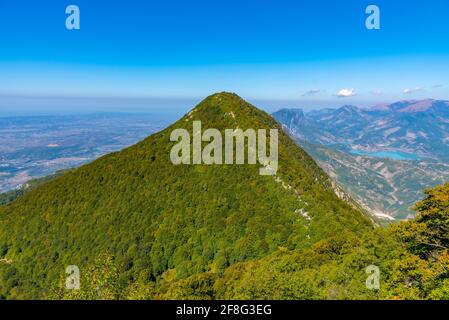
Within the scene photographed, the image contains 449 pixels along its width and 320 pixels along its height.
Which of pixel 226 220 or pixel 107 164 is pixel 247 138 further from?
pixel 107 164

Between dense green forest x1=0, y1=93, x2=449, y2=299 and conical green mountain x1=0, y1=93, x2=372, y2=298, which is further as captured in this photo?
conical green mountain x1=0, y1=93, x2=372, y2=298

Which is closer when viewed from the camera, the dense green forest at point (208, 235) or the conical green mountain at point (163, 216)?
the dense green forest at point (208, 235)

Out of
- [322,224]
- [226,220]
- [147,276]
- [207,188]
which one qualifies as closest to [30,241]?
[147,276]

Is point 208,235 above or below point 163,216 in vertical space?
below
